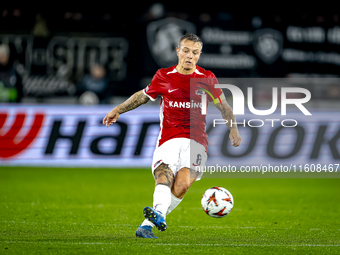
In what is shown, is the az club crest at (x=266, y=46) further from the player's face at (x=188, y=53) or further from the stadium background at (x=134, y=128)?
the player's face at (x=188, y=53)

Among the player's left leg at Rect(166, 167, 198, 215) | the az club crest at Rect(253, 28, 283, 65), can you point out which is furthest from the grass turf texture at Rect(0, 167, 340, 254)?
the az club crest at Rect(253, 28, 283, 65)

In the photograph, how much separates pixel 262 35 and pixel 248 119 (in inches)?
145

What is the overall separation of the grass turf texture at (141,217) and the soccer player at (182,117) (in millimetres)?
591

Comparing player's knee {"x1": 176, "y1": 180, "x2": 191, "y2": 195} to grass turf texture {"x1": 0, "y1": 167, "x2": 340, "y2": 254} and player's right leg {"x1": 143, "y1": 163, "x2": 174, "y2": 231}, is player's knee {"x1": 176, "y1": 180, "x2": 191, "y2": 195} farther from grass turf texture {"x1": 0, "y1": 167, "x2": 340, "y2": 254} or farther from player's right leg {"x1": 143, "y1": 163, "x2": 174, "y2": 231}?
grass turf texture {"x1": 0, "y1": 167, "x2": 340, "y2": 254}

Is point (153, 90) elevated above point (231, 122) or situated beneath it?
elevated above

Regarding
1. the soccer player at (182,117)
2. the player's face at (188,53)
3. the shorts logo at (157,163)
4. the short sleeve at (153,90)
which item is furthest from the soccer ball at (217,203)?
the player's face at (188,53)

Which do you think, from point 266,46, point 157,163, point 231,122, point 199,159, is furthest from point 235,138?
point 266,46

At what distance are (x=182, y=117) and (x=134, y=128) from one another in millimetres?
6096

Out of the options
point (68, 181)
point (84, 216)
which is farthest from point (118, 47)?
point (84, 216)

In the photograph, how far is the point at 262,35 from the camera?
14289 mm

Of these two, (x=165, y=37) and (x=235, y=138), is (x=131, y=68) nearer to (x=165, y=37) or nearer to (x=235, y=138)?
(x=165, y=37)

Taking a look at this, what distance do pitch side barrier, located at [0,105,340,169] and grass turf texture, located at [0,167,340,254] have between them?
0.59 m

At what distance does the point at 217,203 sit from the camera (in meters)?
5.16

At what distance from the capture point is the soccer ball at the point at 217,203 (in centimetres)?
516
